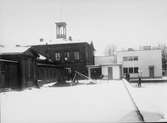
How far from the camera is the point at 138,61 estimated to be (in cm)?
5281

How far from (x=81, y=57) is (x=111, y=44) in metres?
72.8

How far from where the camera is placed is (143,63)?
52469 millimetres

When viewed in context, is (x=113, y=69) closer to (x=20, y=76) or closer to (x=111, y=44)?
(x=20, y=76)

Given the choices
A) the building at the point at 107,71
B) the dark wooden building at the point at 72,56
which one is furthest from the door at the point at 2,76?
the dark wooden building at the point at 72,56

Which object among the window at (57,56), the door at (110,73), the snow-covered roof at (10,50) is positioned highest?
the snow-covered roof at (10,50)

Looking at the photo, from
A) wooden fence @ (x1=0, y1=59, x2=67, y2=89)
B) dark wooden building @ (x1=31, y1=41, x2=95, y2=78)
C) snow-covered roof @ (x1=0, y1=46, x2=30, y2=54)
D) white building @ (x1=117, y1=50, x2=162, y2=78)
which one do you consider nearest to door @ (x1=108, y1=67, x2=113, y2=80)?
dark wooden building @ (x1=31, y1=41, x2=95, y2=78)

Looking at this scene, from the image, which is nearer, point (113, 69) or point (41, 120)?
point (41, 120)

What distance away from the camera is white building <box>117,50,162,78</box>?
5191 cm

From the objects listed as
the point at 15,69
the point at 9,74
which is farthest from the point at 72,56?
the point at 9,74

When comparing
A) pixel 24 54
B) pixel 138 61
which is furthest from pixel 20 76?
pixel 138 61

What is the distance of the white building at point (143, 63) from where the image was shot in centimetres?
5191

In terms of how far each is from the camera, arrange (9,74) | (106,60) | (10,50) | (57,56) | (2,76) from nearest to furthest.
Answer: (2,76)
(9,74)
(10,50)
(57,56)
(106,60)

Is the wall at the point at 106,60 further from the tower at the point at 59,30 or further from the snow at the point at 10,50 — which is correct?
the snow at the point at 10,50

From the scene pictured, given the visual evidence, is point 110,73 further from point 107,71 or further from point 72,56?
point 72,56
